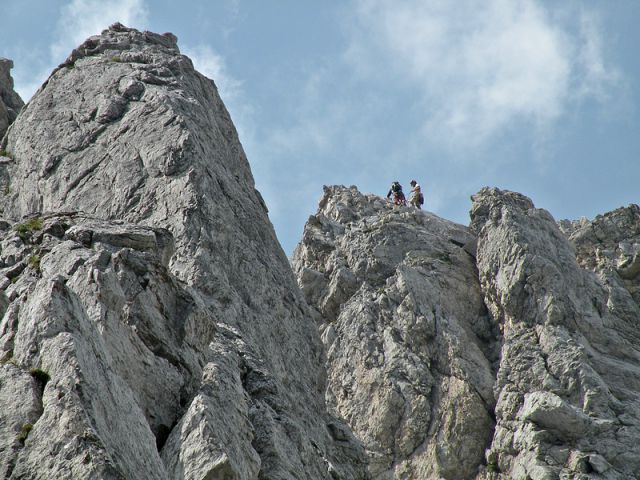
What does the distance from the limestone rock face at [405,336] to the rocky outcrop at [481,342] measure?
0.27ft

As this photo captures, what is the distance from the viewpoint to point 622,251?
68.0 metres

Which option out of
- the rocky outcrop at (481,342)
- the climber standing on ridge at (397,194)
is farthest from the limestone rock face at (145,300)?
the climber standing on ridge at (397,194)

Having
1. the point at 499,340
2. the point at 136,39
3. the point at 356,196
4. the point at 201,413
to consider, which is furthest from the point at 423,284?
the point at 201,413

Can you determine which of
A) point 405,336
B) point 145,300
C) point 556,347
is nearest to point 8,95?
point 405,336

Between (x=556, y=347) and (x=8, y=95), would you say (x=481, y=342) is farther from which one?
(x=8, y=95)

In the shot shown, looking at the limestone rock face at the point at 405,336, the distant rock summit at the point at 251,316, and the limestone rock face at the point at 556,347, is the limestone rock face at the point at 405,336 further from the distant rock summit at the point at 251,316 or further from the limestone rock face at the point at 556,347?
the limestone rock face at the point at 556,347

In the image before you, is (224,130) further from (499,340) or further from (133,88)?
(499,340)

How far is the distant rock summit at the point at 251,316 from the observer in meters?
A: 20.2

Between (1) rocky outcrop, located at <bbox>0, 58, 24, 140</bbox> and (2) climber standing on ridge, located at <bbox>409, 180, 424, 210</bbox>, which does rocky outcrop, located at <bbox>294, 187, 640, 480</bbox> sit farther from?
(1) rocky outcrop, located at <bbox>0, 58, 24, 140</bbox>

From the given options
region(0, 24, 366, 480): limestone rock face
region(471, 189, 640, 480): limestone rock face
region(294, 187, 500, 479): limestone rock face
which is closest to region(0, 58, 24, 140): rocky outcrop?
region(0, 24, 366, 480): limestone rock face

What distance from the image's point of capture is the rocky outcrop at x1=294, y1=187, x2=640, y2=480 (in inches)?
1918

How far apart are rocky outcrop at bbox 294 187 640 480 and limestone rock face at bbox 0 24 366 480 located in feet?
49.6

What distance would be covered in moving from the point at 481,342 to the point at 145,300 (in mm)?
36056

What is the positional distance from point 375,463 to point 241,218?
1999cm
